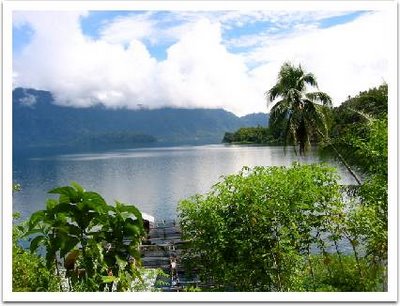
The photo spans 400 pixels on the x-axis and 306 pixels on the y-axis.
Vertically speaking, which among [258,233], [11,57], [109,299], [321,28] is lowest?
[109,299]

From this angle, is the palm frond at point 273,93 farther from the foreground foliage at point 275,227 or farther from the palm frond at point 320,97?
the foreground foliage at point 275,227

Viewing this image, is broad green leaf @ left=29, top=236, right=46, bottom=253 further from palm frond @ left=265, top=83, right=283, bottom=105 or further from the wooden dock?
palm frond @ left=265, top=83, right=283, bottom=105

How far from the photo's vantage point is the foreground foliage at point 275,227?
4.46 m

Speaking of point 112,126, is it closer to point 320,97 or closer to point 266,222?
point 320,97

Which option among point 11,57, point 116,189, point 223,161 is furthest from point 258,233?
point 223,161

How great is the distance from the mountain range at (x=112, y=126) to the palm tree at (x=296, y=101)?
26.8m

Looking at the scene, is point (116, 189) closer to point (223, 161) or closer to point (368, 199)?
point (223, 161)

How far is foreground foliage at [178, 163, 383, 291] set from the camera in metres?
4.46

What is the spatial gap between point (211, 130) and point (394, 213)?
56561 mm

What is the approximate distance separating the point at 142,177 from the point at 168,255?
19.3 metres

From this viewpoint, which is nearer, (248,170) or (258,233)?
(258,233)

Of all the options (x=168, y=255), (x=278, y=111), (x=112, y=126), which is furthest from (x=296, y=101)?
(x=112, y=126)

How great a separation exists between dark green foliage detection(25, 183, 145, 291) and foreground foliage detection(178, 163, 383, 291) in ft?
3.94

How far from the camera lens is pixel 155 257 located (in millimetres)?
10258
